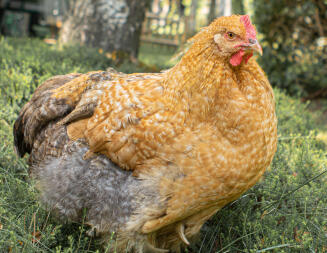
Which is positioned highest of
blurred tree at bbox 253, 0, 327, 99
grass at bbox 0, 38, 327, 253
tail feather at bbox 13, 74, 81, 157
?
blurred tree at bbox 253, 0, 327, 99

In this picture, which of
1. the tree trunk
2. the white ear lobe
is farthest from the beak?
the tree trunk

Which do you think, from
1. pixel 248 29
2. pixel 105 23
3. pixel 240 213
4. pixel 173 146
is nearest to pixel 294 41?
pixel 105 23

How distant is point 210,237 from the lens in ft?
7.29

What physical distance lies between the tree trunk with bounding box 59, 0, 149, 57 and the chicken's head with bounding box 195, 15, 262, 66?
10.8 feet

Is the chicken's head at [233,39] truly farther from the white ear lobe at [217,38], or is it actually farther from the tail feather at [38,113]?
the tail feather at [38,113]

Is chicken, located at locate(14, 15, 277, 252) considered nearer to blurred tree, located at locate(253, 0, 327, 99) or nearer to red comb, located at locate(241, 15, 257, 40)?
red comb, located at locate(241, 15, 257, 40)

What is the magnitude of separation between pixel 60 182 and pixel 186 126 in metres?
0.88

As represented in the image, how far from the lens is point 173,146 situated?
5.91ft

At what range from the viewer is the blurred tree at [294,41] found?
5.98 metres

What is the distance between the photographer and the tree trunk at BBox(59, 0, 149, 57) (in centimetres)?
477

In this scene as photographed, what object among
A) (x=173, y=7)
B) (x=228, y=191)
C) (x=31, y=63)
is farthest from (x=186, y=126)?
(x=173, y=7)

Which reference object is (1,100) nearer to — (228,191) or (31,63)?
(31,63)

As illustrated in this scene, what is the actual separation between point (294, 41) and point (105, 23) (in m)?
3.54

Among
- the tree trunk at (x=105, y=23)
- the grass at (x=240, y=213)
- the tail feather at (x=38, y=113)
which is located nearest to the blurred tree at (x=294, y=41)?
the tree trunk at (x=105, y=23)
